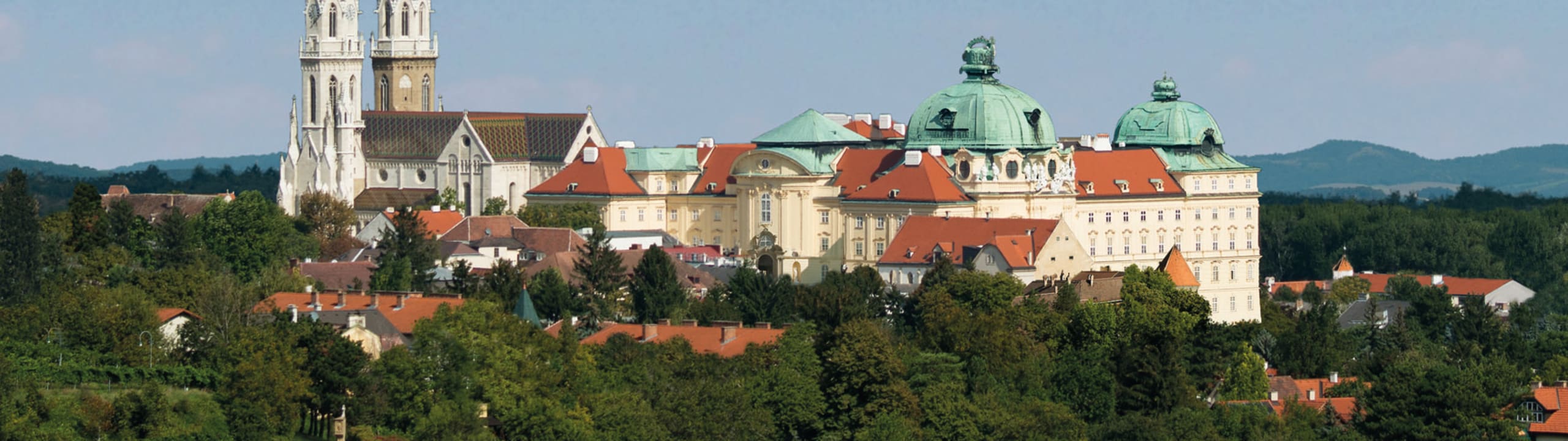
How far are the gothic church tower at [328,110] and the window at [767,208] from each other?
31.9 meters

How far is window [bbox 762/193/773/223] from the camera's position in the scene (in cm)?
14038

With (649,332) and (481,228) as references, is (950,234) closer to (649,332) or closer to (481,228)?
(481,228)

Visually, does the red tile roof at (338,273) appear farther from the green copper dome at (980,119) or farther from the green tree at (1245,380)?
the green tree at (1245,380)

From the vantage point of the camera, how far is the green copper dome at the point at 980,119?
458ft

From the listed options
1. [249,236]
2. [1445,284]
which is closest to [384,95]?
[249,236]

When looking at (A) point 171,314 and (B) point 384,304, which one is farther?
(B) point 384,304

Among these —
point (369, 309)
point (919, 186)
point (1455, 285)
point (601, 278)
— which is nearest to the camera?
point (369, 309)

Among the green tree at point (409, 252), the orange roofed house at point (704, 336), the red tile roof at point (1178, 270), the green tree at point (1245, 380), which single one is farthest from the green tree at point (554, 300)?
the red tile roof at point (1178, 270)

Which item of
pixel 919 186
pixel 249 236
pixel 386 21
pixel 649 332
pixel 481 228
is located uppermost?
pixel 386 21

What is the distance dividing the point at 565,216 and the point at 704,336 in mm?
48777

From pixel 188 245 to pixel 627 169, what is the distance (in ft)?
98.2

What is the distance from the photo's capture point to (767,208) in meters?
141

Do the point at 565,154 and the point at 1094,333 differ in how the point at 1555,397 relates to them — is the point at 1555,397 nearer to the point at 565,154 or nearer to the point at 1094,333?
the point at 1094,333

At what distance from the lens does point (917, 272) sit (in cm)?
12694
